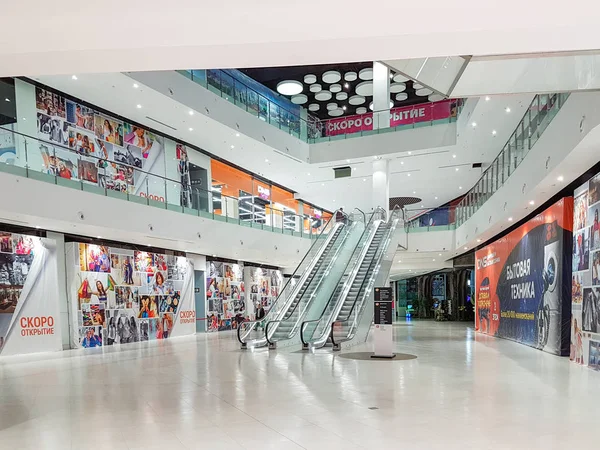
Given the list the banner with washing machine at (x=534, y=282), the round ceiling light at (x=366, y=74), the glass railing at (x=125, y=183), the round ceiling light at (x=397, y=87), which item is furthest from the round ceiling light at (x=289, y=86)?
the banner with washing machine at (x=534, y=282)

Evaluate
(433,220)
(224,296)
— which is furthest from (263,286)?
(433,220)

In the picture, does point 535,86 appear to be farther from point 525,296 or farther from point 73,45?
point 525,296

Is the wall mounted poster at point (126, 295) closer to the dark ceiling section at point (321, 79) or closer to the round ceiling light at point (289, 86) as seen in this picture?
the round ceiling light at point (289, 86)

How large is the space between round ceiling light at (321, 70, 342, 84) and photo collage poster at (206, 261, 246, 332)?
31.4 ft

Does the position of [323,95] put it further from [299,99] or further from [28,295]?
[28,295]

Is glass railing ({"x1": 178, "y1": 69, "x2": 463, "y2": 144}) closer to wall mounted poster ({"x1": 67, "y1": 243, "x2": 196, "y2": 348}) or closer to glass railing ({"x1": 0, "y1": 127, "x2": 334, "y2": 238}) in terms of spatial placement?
glass railing ({"x1": 0, "y1": 127, "x2": 334, "y2": 238})

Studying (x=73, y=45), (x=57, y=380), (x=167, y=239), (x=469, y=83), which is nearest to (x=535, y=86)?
(x=469, y=83)

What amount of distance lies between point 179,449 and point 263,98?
17.9 m

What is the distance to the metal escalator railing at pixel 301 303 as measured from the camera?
13.7 metres

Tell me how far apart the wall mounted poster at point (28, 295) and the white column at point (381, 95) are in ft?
45.1

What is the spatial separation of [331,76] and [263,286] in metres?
11.0

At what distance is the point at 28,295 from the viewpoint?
13.3 meters

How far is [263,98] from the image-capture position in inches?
822

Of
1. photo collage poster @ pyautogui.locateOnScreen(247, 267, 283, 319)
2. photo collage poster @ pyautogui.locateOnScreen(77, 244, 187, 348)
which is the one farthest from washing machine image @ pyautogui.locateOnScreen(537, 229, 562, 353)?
photo collage poster @ pyautogui.locateOnScreen(247, 267, 283, 319)
